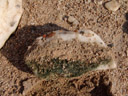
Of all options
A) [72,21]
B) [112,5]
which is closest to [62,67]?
[72,21]

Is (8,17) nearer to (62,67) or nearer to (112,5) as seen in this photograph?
(62,67)

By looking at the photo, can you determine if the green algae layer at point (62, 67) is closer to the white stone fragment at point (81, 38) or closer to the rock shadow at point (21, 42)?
the white stone fragment at point (81, 38)

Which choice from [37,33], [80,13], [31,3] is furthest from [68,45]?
[31,3]

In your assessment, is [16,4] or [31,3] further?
[31,3]

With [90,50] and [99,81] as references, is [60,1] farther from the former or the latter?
[99,81]

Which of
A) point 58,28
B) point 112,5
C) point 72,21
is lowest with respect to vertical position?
point 58,28

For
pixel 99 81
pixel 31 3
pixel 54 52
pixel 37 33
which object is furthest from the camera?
pixel 31 3
